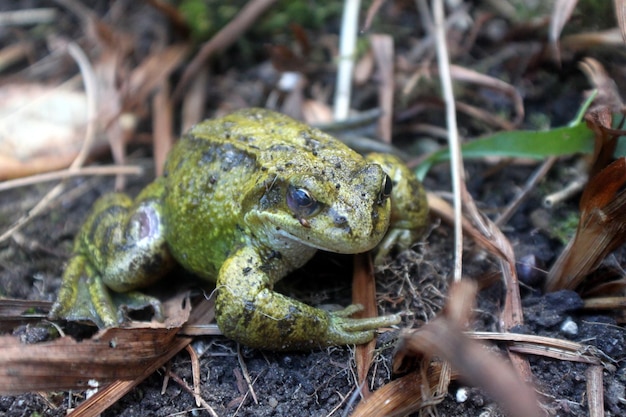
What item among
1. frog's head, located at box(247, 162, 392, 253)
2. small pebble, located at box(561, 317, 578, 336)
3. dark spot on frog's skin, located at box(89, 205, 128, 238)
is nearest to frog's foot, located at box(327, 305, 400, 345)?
frog's head, located at box(247, 162, 392, 253)

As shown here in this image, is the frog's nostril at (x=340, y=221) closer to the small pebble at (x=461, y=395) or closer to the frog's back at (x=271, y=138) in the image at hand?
the frog's back at (x=271, y=138)

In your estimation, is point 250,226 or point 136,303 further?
point 136,303

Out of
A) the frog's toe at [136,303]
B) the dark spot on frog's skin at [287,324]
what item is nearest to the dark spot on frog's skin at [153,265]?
the frog's toe at [136,303]

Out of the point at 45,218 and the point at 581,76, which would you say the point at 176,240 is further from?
the point at 581,76

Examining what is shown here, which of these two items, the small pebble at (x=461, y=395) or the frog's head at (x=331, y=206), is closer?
the small pebble at (x=461, y=395)

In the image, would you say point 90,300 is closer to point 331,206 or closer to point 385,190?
point 331,206

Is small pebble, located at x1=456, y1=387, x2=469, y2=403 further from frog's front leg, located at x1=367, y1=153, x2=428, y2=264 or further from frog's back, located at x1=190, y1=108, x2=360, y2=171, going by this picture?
frog's back, located at x1=190, y1=108, x2=360, y2=171

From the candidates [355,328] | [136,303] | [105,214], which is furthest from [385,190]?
[105,214]
